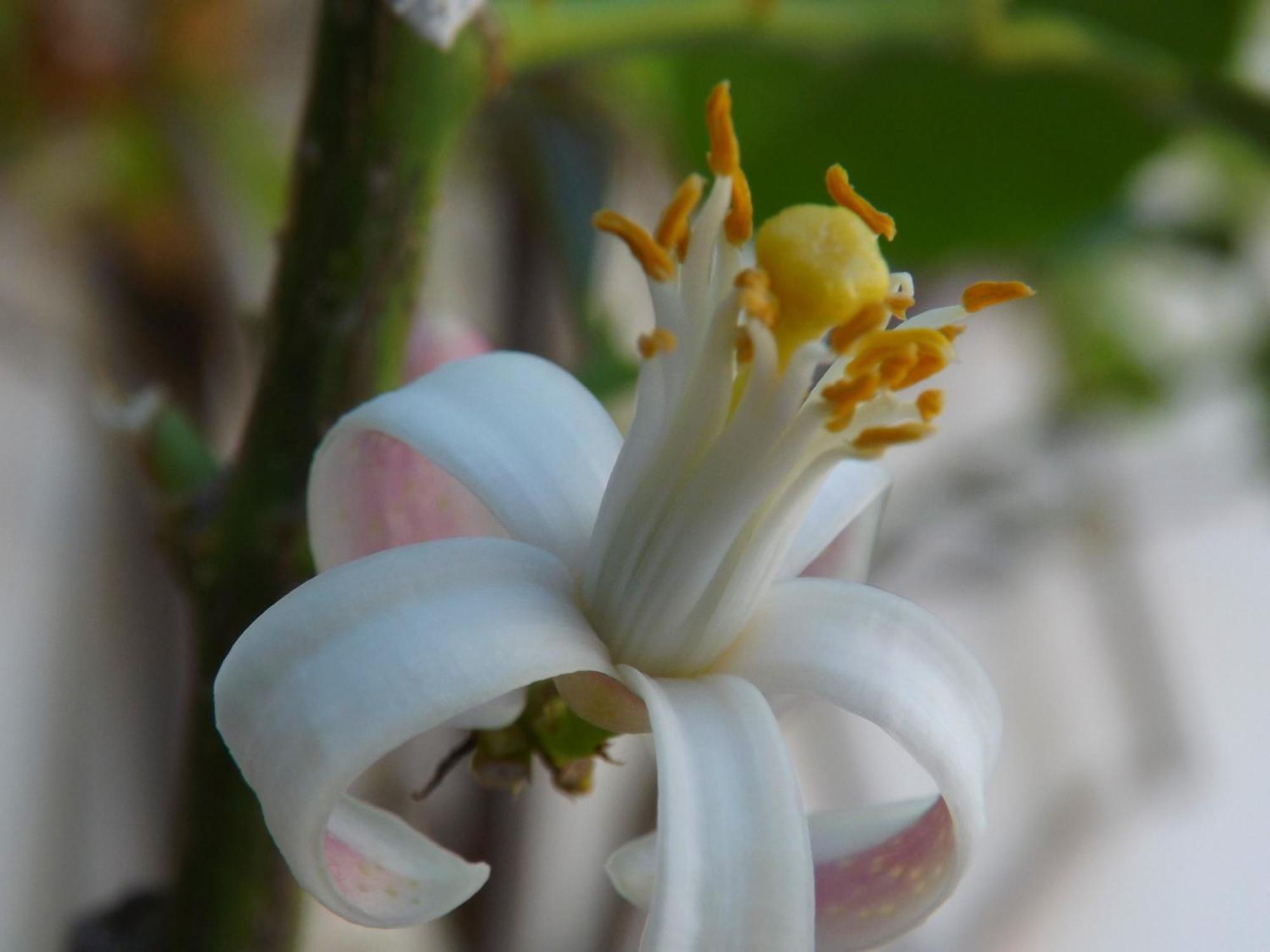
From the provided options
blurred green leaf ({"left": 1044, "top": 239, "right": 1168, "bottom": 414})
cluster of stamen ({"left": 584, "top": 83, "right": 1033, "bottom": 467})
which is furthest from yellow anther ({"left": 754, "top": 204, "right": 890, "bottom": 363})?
blurred green leaf ({"left": 1044, "top": 239, "right": 1168, "bottom": 414})

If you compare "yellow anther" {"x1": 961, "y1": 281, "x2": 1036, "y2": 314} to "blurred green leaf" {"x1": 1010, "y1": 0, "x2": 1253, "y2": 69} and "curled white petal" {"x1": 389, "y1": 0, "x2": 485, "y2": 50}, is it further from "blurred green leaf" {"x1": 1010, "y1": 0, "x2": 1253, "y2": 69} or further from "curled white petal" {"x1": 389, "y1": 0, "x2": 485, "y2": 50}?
"blurred green leaf" {"x1": 1010, "y1": 0, "x2": 1253, "y2": 69}

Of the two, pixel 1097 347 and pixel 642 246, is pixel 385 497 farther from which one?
pixel 1097 347

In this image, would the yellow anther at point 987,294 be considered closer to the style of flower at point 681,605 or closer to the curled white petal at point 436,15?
the style of flower at point 681,605

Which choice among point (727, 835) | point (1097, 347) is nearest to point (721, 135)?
point (727, 835)

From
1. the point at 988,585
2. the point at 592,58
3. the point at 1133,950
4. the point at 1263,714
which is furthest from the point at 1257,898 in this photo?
the point at 592,58

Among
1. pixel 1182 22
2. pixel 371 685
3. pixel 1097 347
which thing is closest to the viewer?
pixel 371 685

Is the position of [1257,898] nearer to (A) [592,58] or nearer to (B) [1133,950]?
(B) [1133,950]

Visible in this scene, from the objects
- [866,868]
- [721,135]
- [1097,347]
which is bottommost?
[1097,347]
